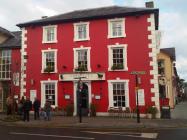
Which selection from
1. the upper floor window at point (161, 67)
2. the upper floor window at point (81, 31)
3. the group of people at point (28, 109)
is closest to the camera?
the group of people at point (28, 109)

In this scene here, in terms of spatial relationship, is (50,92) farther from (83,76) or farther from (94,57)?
(94,57)

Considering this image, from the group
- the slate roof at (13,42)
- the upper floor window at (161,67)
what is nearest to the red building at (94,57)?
the slate roof at (13,42)

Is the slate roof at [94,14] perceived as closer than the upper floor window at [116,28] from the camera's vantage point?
Yes

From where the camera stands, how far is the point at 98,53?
25078 millimetres

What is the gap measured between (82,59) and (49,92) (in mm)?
4304

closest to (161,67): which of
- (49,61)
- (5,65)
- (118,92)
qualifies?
(118,92)

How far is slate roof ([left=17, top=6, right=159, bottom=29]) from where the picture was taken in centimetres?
2433

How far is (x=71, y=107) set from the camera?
2491 centimetres

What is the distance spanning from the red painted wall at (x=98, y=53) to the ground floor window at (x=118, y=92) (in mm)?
356

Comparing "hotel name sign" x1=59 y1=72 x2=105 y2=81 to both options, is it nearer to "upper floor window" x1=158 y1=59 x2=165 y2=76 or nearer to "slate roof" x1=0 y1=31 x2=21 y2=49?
"slate roof" x1=0 y1=31 x2=21 y2=49

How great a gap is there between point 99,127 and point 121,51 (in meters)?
9.03

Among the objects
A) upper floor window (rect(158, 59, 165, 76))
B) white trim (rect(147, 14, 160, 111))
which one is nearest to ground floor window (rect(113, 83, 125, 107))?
white trim (rect(147, 14, 160, 111))

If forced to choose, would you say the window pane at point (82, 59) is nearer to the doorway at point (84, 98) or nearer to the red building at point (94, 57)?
the red building at point (94, 57)

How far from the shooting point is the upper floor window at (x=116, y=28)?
24792 millimetres
